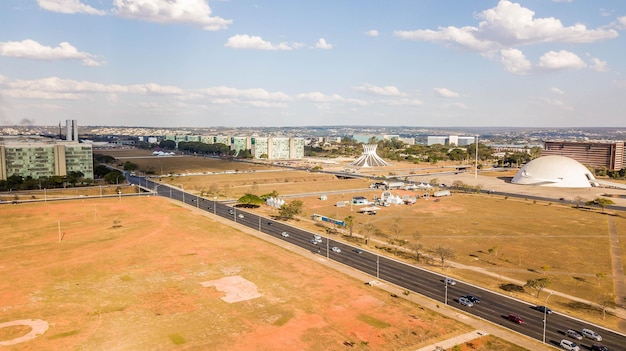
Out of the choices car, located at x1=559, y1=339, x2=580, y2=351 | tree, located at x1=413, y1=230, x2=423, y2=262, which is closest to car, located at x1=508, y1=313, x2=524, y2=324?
car, located at x1=559, y1=339, x2=580, y2=351

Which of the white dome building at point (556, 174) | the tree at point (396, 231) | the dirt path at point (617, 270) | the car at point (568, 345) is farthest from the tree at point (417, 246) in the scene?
the white dome building at point (556, 174)

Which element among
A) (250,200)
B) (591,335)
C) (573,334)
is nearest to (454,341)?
(573,334)

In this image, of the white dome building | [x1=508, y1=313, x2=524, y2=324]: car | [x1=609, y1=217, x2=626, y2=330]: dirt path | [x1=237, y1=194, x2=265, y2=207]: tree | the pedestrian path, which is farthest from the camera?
the white dome building

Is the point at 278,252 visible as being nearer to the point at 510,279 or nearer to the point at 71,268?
the point at 71,268

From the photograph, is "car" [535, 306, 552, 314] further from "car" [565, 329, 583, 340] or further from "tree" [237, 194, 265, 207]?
"tree" [237, 194, 265, 207]

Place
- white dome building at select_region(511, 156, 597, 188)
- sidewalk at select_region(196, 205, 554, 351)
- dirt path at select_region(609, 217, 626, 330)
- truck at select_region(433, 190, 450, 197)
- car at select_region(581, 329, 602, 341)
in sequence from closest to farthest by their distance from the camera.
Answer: sidewalk at select_region(196, 205, 554, 351)
car at select_region(581, 329, 602, 341)
dirt path at select_region(609, 217, 626, 330)
truck at select_region(433, 190, 450, 197)
white dome building at select_region(511, 156, 597, 188)

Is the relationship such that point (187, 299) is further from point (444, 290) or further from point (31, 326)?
point (444, 290)

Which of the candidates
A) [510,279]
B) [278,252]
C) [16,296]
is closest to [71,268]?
[16,296]
